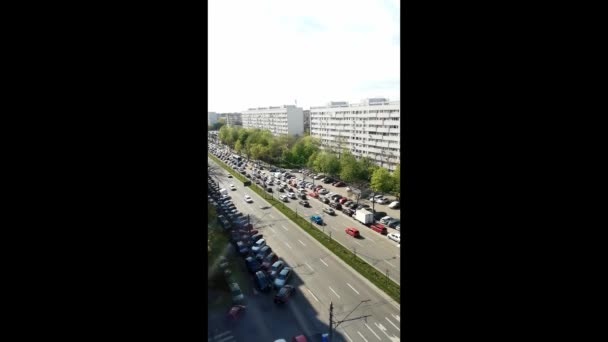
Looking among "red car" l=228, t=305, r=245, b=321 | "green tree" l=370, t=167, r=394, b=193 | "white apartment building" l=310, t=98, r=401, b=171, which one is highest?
"white apartment building" l=310, t=98, r=401, b=171

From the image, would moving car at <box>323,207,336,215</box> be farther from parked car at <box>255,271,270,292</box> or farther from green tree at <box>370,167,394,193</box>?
parked car at <box>255,271,270,292</box>

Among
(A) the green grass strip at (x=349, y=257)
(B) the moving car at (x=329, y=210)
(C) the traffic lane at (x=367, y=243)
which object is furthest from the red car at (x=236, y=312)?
(B) the moving car at (x=329, y=210)

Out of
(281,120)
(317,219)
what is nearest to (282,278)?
(317,219)

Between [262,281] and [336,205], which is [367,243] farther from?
[336,205]

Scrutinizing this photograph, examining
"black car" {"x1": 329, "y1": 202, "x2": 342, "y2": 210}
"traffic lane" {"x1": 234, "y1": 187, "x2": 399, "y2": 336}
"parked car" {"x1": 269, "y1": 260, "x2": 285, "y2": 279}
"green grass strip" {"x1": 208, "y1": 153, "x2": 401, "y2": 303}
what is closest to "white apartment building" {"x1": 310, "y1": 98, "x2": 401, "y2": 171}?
"black car" {"x1": 329, "y1": 202, "x2": 342, "y2": 210}
